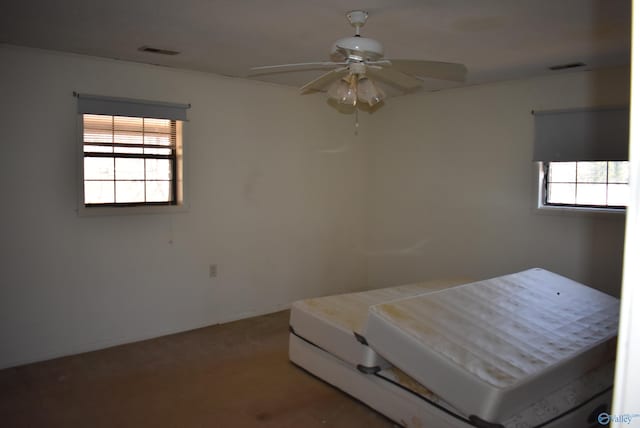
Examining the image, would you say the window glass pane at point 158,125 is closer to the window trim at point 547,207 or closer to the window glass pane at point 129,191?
the window glass pane at point 129,191

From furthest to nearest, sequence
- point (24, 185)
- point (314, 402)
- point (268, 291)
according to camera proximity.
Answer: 1. point (268, 291)
2. point (24, 185)
3. point (314, 402)

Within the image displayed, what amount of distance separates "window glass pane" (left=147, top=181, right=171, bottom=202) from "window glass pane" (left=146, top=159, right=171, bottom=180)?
5 centimetres

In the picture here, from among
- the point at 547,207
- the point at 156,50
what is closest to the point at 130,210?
the point at 156,50

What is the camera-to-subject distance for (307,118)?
538 cm

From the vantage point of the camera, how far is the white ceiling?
2.73 m

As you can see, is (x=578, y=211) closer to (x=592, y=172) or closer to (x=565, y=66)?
(x=592, y=172)

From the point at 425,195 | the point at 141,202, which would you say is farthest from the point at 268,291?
the point at 425,195

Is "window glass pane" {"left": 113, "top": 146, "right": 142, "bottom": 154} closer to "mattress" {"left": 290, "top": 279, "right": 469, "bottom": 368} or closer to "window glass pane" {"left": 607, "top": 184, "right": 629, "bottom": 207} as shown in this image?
"mattress" {"left": 290, "top": 279, "right": 469, "bottom": 368}

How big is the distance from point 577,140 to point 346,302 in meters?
2.52

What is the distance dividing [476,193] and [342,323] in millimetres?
2508

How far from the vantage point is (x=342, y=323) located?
Answer: 3.26 meters

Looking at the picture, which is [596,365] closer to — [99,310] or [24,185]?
[99,310]

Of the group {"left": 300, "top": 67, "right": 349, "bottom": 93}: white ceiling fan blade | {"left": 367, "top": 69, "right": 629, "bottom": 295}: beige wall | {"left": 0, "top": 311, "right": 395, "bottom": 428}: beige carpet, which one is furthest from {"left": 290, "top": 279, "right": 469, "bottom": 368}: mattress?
{"left": 300, "top": 67, "right": 349, "bottom": 93}: white ceiling fan blade

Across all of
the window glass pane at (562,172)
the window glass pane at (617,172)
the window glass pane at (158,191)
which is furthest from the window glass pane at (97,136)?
the window glass pane at (617,172)
